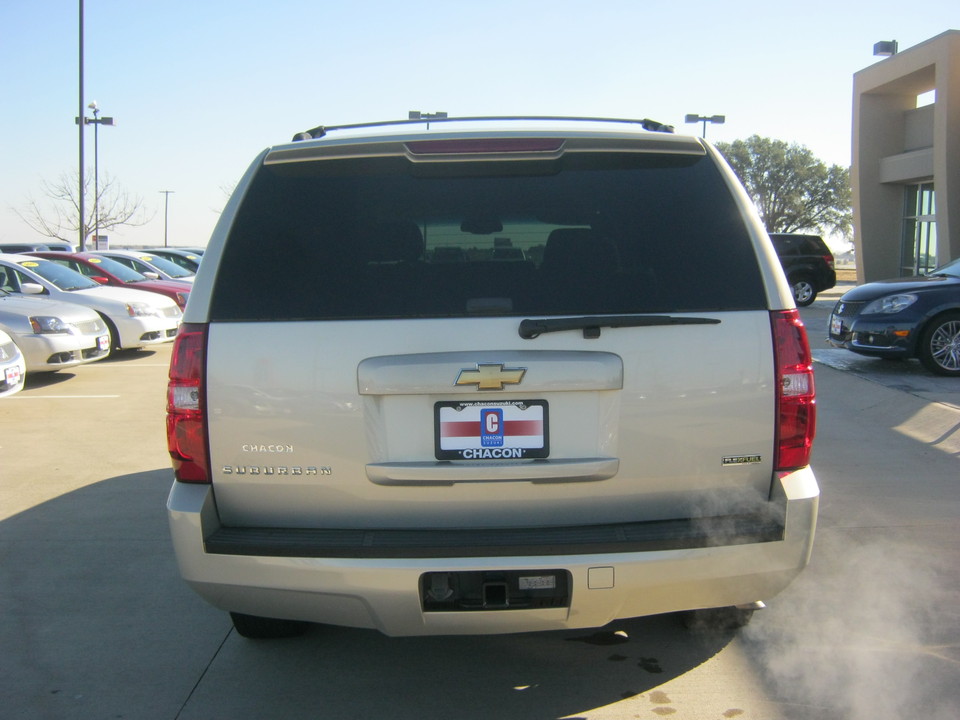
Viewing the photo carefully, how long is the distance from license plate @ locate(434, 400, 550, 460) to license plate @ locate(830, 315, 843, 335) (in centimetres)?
966

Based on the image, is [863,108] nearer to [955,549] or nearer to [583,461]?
[955,549]

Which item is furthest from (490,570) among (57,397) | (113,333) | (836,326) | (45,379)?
(113,333)

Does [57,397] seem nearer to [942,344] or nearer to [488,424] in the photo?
[488,424]

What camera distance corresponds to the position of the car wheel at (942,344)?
10.8 metres

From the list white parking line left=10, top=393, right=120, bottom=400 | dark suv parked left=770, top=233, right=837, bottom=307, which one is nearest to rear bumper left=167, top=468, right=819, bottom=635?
white parking line left=10, top=393, right=120, bottom=400

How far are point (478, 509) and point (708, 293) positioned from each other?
1038 millimetres

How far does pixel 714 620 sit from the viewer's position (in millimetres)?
4074

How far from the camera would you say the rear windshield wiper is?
9.70ft

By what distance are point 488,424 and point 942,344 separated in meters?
9.50

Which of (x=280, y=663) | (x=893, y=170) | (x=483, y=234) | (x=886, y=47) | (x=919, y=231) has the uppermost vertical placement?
(x=886, y=47)

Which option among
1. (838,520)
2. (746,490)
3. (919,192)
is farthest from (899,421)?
(919,192)

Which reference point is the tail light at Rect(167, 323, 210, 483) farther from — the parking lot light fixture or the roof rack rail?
the parking lot light fixture

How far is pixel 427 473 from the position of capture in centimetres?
299

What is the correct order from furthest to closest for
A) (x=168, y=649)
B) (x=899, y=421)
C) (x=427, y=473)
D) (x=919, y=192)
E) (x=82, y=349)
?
(x=919, y=192), (x=82, y=349), (x=899, y=421), (x=168, y=649), (x=427, y=473)
